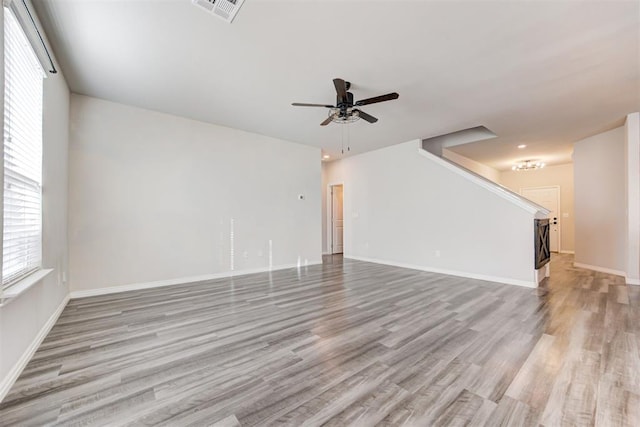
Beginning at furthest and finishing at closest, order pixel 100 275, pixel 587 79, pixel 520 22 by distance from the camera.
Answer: pixel 100 275
pixel 587 79
pixel 520 22

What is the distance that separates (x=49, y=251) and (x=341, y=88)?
3576 millimetres

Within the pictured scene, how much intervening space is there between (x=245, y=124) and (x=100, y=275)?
3.30m

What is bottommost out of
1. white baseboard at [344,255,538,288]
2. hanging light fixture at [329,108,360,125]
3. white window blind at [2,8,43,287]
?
white baseboard at [344,255,538,288]

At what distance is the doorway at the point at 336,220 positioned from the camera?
8203 millimetres

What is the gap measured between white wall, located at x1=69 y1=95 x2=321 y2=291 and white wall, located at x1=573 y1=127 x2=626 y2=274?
6.11m

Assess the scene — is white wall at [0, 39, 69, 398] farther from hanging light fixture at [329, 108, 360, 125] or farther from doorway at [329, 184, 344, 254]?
doorway at [329, 184, 344, 254]

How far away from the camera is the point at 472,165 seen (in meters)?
7.58

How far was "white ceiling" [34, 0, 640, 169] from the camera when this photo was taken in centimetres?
216

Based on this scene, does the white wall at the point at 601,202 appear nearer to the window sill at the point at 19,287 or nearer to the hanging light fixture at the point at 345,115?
the hanging light fixture at the point at 345,115

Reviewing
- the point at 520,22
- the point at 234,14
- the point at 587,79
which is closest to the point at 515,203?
the point at 587,79

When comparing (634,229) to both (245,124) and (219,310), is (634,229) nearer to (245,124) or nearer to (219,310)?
(219,310)


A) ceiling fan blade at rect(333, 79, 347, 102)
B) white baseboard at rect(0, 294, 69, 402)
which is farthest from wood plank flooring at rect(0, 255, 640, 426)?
ceiling fan blade at rect(333, 79, 347, 102)

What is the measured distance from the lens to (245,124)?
4812 millimetres

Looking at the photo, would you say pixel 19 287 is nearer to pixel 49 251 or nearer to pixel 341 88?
pixel 49 251
